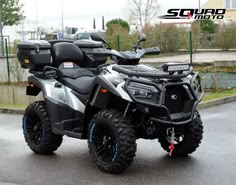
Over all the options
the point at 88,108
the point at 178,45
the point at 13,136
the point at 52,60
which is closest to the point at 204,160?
the point at 88,108

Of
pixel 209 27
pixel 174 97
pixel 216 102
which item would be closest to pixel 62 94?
pixel 174 97

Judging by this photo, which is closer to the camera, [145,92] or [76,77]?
[145,92]

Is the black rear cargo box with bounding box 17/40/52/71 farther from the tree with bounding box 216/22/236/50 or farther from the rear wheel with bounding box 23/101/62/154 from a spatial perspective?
the tree with bounding box 216/22/236/50

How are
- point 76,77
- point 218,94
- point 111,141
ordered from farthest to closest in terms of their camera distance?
point 218,94, point 76,77, point 111,141

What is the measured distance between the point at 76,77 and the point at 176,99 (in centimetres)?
155

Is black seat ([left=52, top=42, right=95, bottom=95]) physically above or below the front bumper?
above

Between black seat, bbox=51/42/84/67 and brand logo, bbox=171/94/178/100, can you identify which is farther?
black seat, bbox=51/42/84/67

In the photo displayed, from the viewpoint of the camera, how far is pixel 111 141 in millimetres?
5625

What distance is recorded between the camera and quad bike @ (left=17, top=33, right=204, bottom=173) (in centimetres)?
529

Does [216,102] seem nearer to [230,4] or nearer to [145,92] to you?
[145,92]

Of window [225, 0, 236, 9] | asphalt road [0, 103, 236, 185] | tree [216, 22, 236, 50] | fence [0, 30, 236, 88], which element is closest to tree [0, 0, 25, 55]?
fence [0, 30, 236, 88]

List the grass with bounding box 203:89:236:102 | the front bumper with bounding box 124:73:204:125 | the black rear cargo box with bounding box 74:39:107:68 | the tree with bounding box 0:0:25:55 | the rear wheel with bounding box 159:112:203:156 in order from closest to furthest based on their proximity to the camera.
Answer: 1. the front bumper with bounding box 124:73:204:125
2. the rear wheel with bounding box 159:112:203:156
3. the black rear cargo box with bounding box 74:39:107:68
4. the grass with bounding box 203:89:236:102
5. the tree with bounding box 0:0:25:55

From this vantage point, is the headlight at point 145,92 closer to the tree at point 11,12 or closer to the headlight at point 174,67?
the headlight at point 174,67

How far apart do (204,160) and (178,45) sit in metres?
14.7
